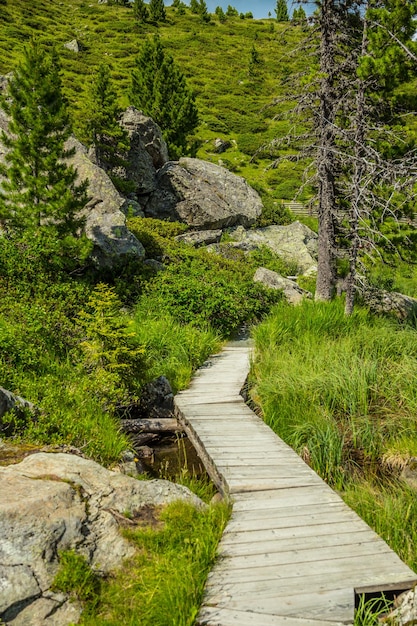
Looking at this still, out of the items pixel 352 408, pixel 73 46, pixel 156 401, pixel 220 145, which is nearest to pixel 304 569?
pixel 352 408

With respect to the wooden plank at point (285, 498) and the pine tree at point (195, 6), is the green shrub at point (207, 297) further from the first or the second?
the pine tree at point (195, 6)

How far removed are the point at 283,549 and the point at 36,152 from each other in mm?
9353

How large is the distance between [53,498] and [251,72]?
70.1 m

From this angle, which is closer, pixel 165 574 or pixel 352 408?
pixel 165 574

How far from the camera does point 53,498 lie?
3428 millimetres

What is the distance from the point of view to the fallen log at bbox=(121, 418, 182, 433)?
673 cm

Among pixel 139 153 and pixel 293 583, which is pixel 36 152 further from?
pixel 139 153

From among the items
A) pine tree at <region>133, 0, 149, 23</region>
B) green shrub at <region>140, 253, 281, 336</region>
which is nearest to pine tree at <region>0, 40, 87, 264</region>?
green shrub at <region>140, 253, 281, 336</region>

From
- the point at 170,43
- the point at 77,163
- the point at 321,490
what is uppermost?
the point at 170,43

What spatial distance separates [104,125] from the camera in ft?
59.2

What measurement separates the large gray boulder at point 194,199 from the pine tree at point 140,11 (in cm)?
7051

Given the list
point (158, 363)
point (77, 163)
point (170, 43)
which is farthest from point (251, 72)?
point (158, 363)

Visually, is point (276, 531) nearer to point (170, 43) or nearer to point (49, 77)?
point (49, 77)

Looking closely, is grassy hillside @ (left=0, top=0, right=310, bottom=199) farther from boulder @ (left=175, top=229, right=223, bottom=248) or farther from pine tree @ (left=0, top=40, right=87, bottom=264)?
pine tree @ (left=0, top=40, right=87, bottom=264)
